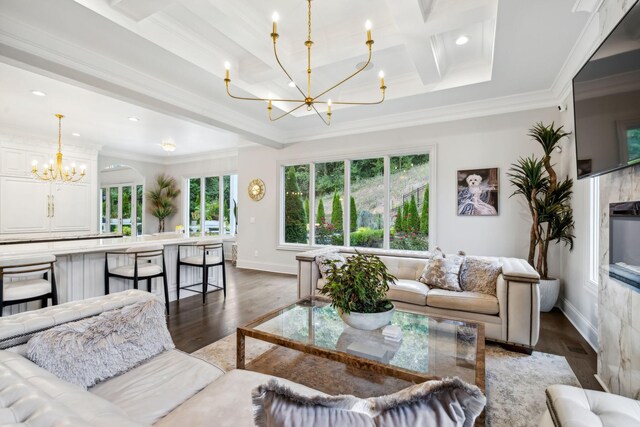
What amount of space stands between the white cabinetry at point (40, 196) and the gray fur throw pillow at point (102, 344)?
6.55 metres

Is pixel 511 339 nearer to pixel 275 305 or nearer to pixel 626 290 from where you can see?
pixel 626 290

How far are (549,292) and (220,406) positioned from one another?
406 centimetres

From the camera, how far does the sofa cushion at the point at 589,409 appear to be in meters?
1.14

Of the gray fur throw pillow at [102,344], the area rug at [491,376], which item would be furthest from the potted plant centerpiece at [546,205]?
the gray fur throw pillow at [102,344]

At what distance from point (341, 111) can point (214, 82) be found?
2.02 metres

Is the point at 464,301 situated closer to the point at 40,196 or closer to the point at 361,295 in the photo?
the point at 361,295

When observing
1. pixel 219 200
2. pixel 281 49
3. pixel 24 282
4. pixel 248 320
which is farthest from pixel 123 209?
pixel 281 49

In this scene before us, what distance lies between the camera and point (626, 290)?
178 centimetres

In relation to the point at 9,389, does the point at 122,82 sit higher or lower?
higher

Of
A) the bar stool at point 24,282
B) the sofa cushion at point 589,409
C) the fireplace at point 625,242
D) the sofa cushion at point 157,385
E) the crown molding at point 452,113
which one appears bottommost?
the sofa cushion at point 589,409

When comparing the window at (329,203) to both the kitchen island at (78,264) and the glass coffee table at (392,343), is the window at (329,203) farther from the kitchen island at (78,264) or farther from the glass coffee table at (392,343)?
the glass coffee table at (392,343)

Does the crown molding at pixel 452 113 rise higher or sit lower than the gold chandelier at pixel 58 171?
higher

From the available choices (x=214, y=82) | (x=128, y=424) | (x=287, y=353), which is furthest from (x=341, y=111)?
(x=128, y=424)

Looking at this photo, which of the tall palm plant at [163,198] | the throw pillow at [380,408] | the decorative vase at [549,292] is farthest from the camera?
the tall palm plant at [163,198]
